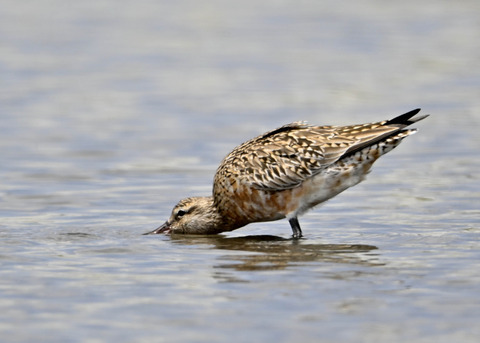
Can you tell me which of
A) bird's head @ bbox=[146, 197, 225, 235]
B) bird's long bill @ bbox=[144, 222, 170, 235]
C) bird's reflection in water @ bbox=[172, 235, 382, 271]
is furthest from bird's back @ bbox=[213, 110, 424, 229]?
bird's long bill @ bbox=[144, 222, 170, 235]

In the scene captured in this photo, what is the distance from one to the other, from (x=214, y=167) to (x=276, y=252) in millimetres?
4607

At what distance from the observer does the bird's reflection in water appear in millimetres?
10094

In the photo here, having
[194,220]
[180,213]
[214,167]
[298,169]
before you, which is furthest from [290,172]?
[214,167]

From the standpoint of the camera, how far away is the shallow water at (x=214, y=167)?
327 inches

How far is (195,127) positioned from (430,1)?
12.8 m

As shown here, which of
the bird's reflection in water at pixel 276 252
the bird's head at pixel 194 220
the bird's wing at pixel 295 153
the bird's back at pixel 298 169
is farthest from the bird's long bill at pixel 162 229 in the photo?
the bird's wing at pixel 295 153

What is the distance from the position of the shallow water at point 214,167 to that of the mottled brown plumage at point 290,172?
322mm

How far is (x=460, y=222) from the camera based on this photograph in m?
11.9

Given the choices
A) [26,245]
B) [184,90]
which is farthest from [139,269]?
[184,90]

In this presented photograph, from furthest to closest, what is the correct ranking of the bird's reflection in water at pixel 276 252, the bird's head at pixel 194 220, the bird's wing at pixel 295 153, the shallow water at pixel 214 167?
1. the bird's head at pixel 194 220
2. the bird's wing at pixel 295 153
3. the bird's reflection in water at pixel 276 252
4. the shallow water at pixel 214 167

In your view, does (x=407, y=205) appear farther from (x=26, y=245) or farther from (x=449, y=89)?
(x=449, y=89)

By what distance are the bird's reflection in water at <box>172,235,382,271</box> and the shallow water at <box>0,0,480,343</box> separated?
0.04m

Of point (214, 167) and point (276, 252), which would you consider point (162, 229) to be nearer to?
point (276, 252)

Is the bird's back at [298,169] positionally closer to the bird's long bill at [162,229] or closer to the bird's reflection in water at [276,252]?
the bird's reflection in water at [276,252]
